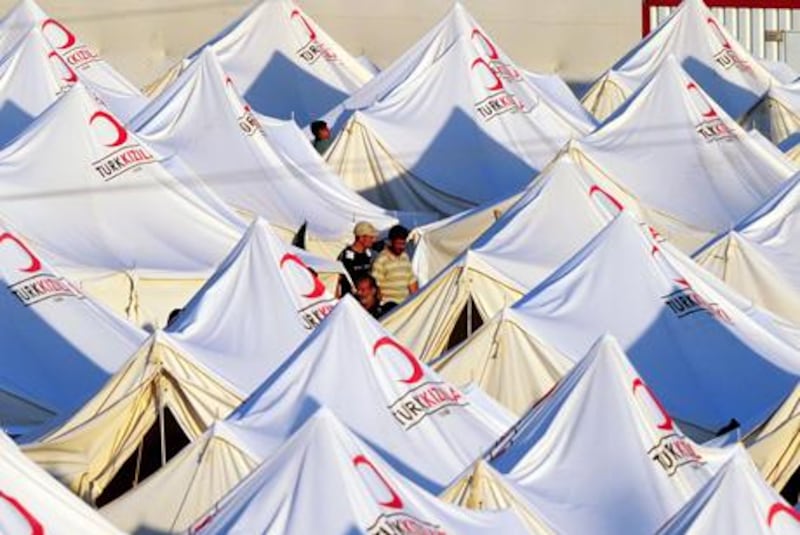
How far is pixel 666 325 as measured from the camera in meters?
20.5

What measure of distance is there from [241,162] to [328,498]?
11.2 meters

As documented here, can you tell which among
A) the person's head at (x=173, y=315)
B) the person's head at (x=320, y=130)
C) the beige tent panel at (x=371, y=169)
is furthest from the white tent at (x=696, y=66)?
the person's head at (x=173, y=315)

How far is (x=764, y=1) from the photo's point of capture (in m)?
34.8

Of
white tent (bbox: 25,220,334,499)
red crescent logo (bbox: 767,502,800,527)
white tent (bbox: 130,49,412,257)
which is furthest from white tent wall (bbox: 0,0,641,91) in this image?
red crescent logo (bbox: 767,502,800,527)

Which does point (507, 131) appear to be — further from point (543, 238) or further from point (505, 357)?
point (505, 357)

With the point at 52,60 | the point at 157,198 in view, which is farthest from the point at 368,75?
the point at 157,198

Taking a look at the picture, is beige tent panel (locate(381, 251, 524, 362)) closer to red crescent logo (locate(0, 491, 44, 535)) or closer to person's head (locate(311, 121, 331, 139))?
person's head (locate(311, 121, 331, 139))

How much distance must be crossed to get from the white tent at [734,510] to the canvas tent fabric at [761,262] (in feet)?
27.5

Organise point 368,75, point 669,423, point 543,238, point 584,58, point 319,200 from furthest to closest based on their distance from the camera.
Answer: point 584,58, point 368,75, point 319,200, point 543,238, point 669,423

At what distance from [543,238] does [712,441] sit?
4063 mm

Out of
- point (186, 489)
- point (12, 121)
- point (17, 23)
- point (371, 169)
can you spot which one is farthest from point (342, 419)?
point (17, 23)

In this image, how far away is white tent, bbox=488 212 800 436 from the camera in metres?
20.0

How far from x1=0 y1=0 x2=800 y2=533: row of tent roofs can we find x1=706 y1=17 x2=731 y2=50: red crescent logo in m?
0.14

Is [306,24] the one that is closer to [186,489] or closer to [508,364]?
[508,364]
